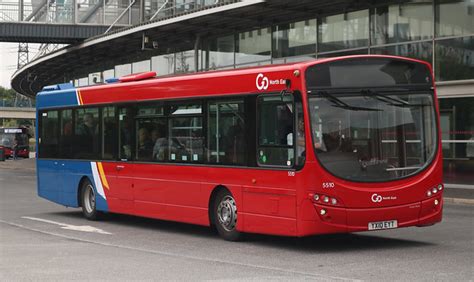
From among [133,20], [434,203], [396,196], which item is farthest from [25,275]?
[133,20]

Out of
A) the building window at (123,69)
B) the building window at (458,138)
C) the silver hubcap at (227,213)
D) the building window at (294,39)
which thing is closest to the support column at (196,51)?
the building window at (294,39)

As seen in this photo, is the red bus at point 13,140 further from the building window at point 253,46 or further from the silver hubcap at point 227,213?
the silver hubcap at point 227,213

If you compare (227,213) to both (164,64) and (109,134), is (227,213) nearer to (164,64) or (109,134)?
(109,134)

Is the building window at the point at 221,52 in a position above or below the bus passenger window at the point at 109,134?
above

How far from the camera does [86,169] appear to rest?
55.2 feet

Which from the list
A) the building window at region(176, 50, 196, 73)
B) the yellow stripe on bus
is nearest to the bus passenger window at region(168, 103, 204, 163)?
the yellow stripe on bus

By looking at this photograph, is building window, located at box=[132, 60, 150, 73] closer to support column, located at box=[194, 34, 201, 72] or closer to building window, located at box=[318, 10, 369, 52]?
support column, located at box=[194, 34, 201, 72]

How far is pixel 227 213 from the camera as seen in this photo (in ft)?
40.9

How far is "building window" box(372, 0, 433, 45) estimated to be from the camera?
24.8 metres

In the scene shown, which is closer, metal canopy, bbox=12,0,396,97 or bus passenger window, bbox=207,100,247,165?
bus passenger window, bbox=207,100,247,165

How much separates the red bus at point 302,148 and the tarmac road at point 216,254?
17.5 inches

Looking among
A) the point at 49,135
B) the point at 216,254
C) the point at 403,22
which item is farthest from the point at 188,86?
the point at 403,22

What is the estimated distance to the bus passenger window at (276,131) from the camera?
11.2 metres

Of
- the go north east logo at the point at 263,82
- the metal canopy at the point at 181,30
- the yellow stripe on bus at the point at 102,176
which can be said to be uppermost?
the metal canopy at the point at 181,30
